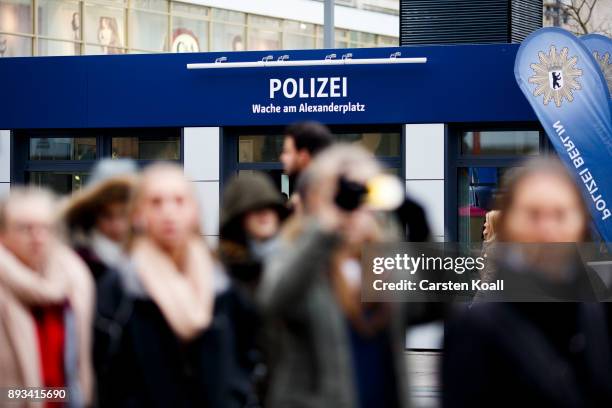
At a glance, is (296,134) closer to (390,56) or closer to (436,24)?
(390,56)

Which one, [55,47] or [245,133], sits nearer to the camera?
[245,133]

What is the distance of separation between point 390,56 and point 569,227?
10.8m

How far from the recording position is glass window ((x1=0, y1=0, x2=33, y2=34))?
43.9m

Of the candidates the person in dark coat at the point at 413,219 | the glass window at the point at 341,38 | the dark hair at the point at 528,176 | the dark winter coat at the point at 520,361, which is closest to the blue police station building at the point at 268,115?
the person in dark coat at the point at 413,219

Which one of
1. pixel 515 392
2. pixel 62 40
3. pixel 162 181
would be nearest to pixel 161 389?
pixel 162 181

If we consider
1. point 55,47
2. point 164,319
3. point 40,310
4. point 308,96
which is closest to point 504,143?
point 308,96

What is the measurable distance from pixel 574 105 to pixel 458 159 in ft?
4.82

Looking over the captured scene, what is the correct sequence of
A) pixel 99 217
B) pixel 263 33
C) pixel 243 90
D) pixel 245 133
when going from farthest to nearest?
pixel 263 33 < pixel 245 133 < pixel 243 90 < pixel 99 217

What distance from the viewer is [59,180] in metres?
15.6

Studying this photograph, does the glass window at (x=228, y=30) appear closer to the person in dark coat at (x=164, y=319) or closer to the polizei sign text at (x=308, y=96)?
the polizei sign text at (x=308, y=96)

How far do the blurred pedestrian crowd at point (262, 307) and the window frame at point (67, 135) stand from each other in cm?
939

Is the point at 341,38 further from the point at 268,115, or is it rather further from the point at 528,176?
the point at 528,176

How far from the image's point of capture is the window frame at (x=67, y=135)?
15258 mm

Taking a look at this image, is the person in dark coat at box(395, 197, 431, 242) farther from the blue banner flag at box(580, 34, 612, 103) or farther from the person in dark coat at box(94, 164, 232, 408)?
the blue banner flag at box(580, 34, 612, 103)
